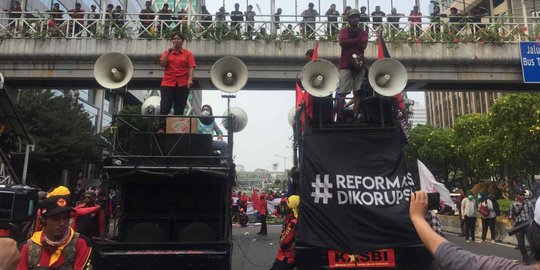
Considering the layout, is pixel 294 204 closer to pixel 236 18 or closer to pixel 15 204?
pixel 15 204

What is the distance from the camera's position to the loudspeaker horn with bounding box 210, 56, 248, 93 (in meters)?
7.41

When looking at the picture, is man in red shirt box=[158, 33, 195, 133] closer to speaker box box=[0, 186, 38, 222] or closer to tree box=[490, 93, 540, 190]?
speaker box box=[0, 186, 38, 222]

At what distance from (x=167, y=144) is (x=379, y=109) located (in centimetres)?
288

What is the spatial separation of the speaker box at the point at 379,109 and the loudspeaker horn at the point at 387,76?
0.24m

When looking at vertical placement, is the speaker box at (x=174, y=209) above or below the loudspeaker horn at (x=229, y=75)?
below

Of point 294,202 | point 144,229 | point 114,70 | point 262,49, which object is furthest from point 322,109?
point 262,49

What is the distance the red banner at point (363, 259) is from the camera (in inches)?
191

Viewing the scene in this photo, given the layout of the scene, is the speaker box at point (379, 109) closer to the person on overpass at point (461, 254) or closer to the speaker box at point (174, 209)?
the speaker box at point (174, 209)

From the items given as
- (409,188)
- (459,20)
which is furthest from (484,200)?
(409,188)

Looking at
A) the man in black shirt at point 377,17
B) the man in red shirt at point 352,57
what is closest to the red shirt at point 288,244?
the man in red shirt at point 352,57

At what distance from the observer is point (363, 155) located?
525cm

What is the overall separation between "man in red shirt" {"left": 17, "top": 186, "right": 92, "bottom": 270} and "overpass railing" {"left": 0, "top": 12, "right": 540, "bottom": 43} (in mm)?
12496

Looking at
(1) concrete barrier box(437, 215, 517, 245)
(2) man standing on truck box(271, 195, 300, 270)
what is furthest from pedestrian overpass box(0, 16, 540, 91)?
(2) man standing on truck box(271, 195, 300, 270)

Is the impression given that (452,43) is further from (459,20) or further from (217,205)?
(217,205)
